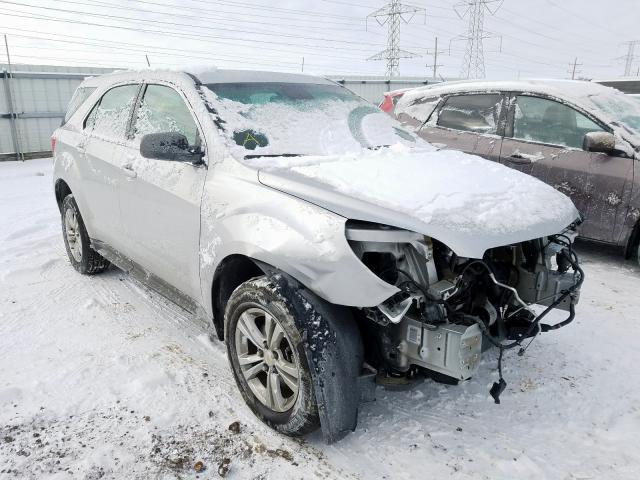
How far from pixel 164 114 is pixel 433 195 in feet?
6.44

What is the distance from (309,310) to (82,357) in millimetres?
1847

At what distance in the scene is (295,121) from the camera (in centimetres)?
330

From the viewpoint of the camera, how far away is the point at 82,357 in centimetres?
333

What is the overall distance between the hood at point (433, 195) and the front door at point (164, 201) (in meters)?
0.51

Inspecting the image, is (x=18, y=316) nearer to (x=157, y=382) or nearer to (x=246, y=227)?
(x=157, y=382)

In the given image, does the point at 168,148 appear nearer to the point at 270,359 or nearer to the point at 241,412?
the point at 270,359

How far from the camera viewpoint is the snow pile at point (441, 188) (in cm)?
232

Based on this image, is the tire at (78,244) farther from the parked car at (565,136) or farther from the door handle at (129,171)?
the parked car at (565,136)

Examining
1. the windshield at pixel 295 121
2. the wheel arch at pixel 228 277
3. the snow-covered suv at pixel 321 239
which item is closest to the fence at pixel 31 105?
the snow-covered suv at pixel 321 239

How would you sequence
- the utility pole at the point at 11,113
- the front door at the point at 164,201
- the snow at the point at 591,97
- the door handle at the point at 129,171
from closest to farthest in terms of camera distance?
the front door at the point at 164,201, the door handle at the point at 129,171, the snow at the point at 591,97, the utility pole at the point at 11,113

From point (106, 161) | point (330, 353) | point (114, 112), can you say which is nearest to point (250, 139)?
point (330, 353)

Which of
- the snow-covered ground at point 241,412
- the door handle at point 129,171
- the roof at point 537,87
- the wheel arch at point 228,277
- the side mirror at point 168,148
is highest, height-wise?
the roof at point 537,87

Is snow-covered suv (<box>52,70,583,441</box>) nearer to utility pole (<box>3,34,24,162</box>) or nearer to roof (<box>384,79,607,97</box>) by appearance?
roof (<box>384,79,607,97</box>)

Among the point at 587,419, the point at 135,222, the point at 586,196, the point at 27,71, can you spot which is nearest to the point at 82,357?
the point at 135,222
